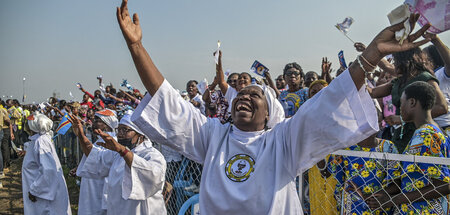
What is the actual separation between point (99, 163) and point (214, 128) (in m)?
2.68

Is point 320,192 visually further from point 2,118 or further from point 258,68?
point 2,118

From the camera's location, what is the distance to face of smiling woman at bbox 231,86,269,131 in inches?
92.5

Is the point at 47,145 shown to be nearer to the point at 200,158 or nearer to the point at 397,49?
the point at 200,158

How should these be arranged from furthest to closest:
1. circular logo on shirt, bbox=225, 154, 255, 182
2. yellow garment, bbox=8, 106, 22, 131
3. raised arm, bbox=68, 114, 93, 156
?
yellow garment, bbox=8, 106, 22, 131, raised arm, bbox=68, 114, 93, 156, circular logo on shirt, bbox=225, 154, 255, 182

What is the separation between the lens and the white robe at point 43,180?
6059 millimetres

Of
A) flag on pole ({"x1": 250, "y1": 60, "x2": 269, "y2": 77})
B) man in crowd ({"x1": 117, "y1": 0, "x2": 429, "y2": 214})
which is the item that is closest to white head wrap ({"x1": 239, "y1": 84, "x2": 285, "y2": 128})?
man in crowd ({"x1": 117, "y1": 0, "x2": 429, "y2": 214})

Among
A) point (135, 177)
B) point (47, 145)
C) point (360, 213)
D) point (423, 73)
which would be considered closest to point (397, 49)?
point (360, 213)

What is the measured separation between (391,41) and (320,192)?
2.20 meters

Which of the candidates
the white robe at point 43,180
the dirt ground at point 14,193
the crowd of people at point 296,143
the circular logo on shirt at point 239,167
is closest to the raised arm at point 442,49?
the crowd of people at point 296,143

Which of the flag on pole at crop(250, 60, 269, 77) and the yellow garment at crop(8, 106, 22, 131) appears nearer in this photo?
the flag on pole at crop(250, 60, 269, 77)

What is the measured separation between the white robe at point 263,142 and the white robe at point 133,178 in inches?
52.3

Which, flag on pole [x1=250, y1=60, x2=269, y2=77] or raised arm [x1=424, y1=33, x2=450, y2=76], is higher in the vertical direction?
flag on pole [x1=250, y1=60, x2=269, y2=77]

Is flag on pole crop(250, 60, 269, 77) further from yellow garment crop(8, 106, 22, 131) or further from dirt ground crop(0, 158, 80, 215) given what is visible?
yellow garment crop(8, 106, 22, 131)

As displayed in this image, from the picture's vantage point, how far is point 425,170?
2.60 meters
